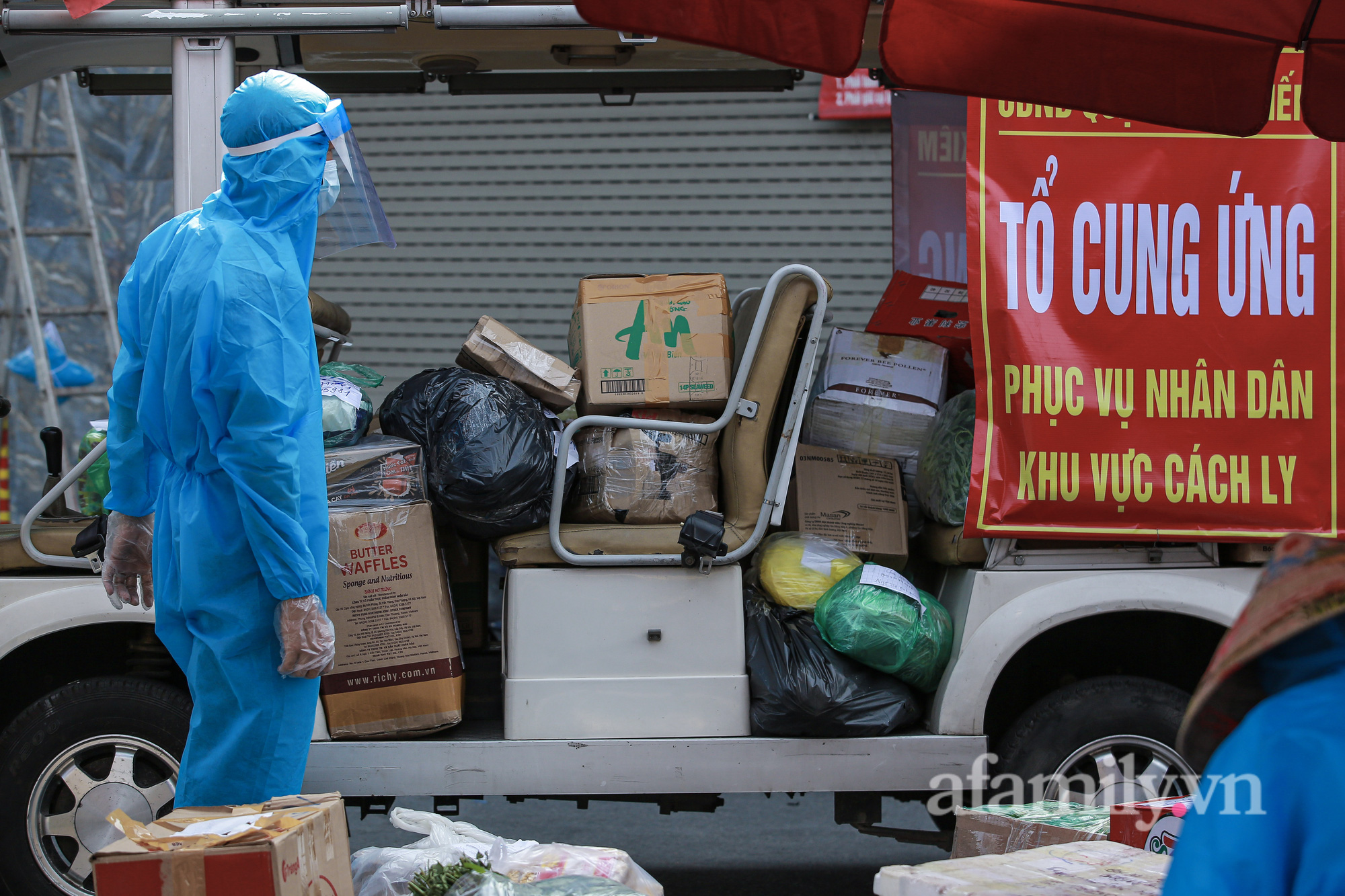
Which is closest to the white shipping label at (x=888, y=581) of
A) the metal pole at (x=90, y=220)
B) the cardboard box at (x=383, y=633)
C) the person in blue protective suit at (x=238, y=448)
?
the cardboard box at (x=383, y=633)

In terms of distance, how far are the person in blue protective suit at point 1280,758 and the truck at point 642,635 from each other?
217cm

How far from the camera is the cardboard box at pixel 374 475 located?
3.40 m

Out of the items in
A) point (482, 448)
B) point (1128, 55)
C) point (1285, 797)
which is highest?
point (1128, 55)

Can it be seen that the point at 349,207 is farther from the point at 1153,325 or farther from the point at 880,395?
the point at 1153,325

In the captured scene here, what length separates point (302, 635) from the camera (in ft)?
8.42

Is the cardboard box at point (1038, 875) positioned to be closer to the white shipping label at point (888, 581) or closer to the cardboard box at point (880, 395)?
the white shipping label at point (888, 581)

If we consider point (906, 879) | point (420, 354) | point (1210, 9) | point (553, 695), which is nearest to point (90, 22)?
point (553, 695)

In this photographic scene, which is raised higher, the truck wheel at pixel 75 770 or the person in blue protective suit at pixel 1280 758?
the person in blue protective suit at pixel 1280 758

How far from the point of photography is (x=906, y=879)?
1757 mm

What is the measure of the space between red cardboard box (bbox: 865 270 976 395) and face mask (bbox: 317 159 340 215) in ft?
6.33

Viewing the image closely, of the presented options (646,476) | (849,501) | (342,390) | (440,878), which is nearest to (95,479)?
(342,390)

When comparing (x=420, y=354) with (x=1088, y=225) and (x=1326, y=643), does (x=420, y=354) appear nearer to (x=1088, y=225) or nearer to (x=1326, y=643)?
(x=1088, y=225)

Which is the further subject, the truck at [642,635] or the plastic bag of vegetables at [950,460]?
the plastic bag of vegetables at [950,460]

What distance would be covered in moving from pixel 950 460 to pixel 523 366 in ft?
4.77
